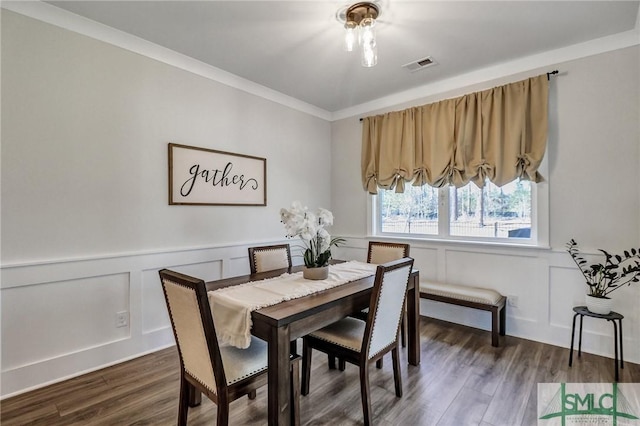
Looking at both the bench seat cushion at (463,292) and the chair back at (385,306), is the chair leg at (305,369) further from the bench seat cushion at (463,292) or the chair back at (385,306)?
the bench seat cushion at (463,292)

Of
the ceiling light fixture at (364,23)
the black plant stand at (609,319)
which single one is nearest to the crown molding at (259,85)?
the ceiling light fixture at (364,23)

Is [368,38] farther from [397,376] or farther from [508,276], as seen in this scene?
[508,276]

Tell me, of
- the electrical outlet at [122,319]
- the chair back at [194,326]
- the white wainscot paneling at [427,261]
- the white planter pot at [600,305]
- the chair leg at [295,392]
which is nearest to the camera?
the chair back at [194,326]

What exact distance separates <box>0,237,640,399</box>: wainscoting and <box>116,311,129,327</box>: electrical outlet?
20 mm

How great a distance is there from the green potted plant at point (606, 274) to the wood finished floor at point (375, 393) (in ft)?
1.71

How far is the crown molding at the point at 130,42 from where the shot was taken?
2156 millimetres

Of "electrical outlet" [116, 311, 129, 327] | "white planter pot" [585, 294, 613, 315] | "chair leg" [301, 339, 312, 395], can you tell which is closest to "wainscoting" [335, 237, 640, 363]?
"white planter pot" [585, 294, 613, 315]

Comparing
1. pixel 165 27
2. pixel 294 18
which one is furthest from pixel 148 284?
pixel 294 18

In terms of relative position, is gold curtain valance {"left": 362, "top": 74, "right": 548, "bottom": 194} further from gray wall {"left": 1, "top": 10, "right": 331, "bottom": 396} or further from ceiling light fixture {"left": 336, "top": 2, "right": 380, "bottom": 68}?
gray wall {"left": 1, "top": 10, "right": 331, "bottom": 396}

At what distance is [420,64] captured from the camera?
10.1 feet

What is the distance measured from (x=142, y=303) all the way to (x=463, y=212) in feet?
11.0

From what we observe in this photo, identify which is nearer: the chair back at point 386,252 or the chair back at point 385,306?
the chair back at point 385,306

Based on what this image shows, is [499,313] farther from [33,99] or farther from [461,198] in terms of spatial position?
[33,99]

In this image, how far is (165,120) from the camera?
282cm
